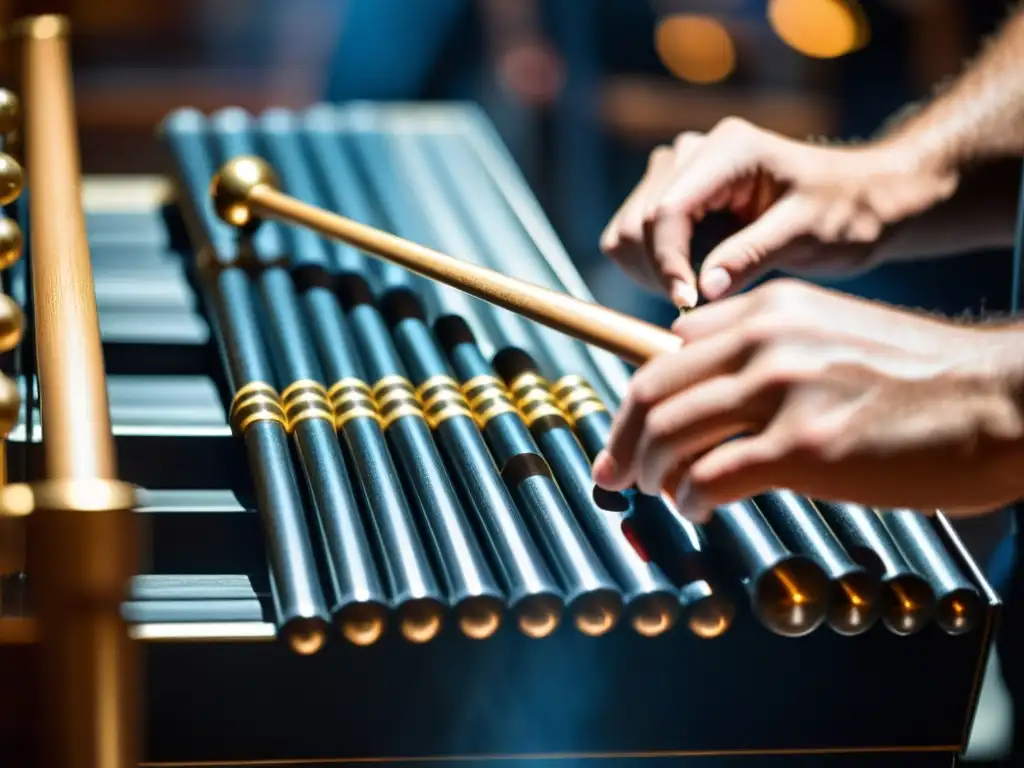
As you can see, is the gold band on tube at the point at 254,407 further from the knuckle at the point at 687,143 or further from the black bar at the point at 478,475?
the knuckle at the point at 687,143

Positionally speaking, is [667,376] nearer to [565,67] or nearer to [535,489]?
[535,489]

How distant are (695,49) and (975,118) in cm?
186

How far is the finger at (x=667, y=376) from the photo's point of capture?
582 mm

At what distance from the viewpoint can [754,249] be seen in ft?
2.77

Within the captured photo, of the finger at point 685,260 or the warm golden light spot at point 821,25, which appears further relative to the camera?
the warm golden light spot at point 821,25

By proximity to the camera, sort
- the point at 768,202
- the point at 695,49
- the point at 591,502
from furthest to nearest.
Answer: the point at 695,49 < the point at 768,202 < the point at 591,502

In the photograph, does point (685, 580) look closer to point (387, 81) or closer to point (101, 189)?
point (101, 189)

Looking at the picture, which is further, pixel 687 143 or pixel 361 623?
pixel 687 143

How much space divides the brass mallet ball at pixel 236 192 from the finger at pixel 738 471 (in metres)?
0.49

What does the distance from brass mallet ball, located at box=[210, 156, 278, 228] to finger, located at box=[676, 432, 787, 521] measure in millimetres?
488

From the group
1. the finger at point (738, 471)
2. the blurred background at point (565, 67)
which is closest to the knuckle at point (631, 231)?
the finger at point (738, 471)

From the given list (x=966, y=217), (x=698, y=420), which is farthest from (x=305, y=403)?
(x=966, y=217)

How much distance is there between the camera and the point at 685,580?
604 millimetres

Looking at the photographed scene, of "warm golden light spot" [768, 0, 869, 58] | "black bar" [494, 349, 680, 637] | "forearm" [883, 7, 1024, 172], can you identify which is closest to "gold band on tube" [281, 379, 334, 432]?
"black bar" [494, 349, 680, 637]
